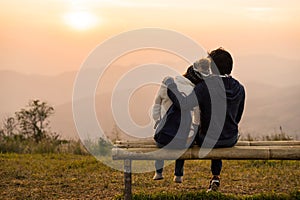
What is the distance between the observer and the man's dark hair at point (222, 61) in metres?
5.48

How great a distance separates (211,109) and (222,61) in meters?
0.49

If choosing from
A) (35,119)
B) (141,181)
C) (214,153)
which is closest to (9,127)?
(35,119)

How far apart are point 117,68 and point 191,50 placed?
0.94 m

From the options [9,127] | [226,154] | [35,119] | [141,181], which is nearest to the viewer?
[226,154]

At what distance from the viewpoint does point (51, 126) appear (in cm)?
1334

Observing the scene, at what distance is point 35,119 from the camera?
1395 centimetres

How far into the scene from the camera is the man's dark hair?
18.0 ft

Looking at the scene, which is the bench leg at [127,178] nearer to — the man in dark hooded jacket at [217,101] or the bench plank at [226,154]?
the bench plank at [226,154]

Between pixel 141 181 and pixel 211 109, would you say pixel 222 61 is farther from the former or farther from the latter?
pixel 141 181

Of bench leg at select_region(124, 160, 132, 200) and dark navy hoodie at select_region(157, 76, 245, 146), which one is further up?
dark navy hoodie at select_region(157, 76, 245, 146)

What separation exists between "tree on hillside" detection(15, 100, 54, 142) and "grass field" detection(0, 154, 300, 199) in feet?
14.6

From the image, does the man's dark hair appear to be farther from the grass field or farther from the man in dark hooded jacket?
the grass field

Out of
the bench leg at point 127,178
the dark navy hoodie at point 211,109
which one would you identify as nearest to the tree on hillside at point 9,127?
the bench leg at point 127,178

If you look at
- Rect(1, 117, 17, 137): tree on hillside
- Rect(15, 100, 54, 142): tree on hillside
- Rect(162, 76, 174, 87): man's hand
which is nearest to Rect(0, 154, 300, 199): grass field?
Rect(162, 76, 174, 87): man's hand
